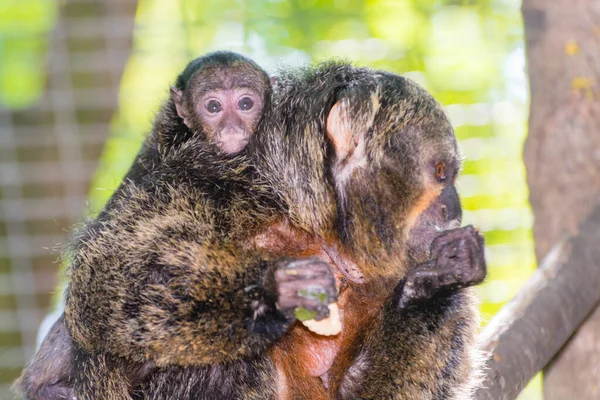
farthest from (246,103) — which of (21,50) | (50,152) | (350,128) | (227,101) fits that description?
(21,50)

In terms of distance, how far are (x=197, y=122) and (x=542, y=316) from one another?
1196 millimetres

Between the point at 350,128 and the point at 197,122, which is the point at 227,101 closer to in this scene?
the point at 197,122

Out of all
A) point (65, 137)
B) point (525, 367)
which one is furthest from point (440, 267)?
point (65, 137)

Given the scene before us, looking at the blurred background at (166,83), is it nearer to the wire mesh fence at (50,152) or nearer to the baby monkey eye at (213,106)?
the wire mesh fence at (50,152)

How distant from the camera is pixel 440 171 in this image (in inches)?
75.5

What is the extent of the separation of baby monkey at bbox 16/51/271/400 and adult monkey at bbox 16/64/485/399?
0.29m

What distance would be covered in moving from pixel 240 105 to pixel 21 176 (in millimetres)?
2832

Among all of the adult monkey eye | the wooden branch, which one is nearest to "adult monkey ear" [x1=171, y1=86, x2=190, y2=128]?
the adult monkey eye

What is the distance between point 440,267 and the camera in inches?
73.2

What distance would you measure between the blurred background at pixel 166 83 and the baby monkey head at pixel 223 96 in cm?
183

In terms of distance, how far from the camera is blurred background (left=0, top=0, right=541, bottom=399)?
4.76 meters

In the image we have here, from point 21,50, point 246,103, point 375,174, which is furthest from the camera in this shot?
point 21,50

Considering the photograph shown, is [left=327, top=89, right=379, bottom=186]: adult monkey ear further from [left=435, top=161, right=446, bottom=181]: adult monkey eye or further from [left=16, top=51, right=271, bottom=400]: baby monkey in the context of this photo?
[left=16, top=51, right=271, bottom=400]: baby monkey

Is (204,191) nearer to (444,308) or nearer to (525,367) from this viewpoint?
(444,308)
